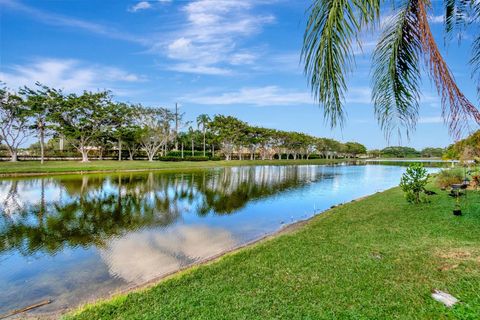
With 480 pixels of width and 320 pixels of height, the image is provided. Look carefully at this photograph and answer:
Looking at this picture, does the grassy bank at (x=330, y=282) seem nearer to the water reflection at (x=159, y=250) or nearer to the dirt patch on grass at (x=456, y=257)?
the dirt patch on grass at (x=456, y=257)

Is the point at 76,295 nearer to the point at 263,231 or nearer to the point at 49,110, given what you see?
the point at 263,231

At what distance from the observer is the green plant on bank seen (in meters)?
10.2

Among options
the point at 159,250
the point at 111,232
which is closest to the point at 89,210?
the point at 111,232

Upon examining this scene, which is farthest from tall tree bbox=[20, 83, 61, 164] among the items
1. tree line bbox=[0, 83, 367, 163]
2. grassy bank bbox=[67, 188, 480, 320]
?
grassy bank bbox=[67, 188, 480, 320]

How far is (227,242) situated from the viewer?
8.30 meters

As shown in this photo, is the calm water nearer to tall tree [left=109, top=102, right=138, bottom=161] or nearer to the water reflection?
the water reflection

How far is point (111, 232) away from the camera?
906 cm

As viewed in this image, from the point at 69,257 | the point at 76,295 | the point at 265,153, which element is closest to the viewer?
the point at 76,295

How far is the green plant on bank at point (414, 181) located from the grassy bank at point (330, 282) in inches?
141

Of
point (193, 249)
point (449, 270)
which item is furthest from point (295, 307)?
point (193, 249)

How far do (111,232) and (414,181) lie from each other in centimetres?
1045

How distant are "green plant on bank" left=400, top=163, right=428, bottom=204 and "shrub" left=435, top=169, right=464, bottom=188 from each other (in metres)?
5.25

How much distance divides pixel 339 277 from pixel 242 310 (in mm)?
1639

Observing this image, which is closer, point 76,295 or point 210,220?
point 76,295
